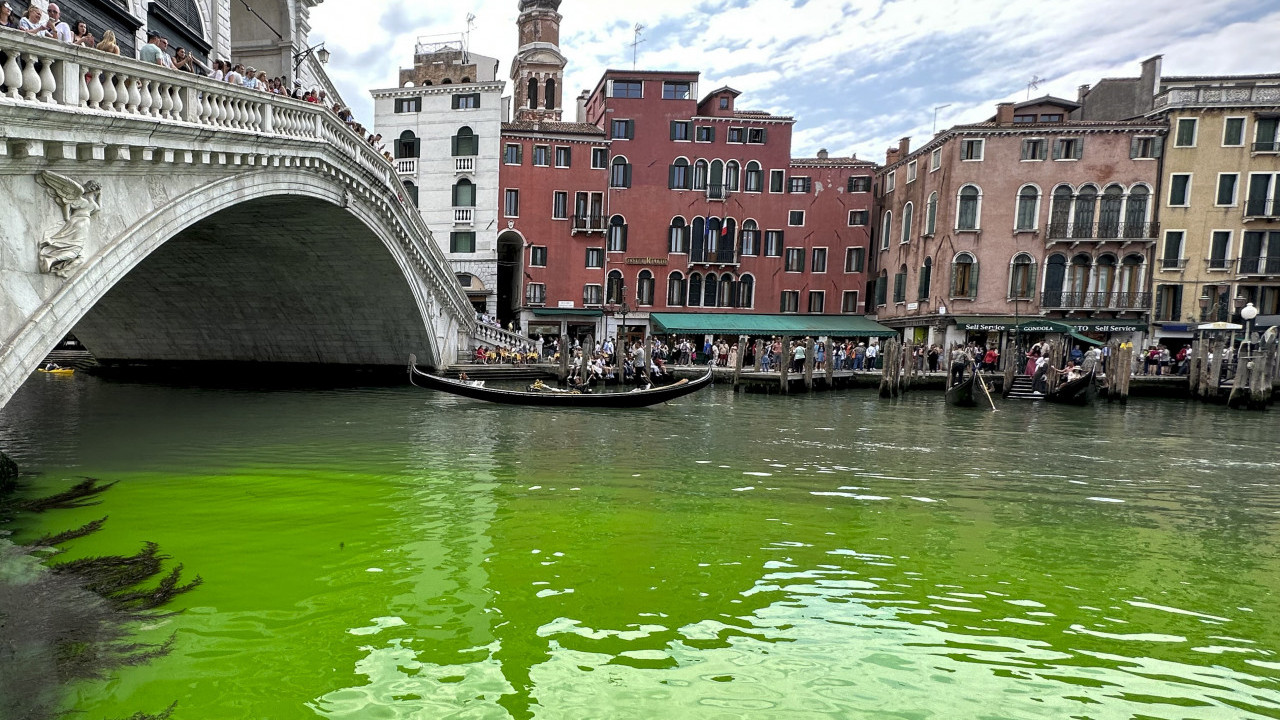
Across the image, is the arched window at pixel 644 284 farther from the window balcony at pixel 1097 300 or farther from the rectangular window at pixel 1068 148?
the rectangular window at pixel 1068 148

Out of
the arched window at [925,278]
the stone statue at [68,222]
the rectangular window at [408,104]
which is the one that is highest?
the rectangular window at [408,104]

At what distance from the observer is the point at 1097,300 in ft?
80.8

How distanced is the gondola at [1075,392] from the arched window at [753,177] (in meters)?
14.0

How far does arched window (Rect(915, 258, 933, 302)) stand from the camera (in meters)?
25.9

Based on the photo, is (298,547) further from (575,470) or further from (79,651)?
(575,470)

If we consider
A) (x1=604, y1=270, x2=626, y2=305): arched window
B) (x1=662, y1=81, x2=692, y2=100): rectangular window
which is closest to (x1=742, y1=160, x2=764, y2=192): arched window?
(x1=662, y1=81, x2=692, y2=100): rectangular window

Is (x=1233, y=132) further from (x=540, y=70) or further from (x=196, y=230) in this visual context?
(x=196, y=230)

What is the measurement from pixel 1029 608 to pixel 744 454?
541 centimetres

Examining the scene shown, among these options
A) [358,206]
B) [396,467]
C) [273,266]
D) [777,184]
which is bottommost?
[396,467]

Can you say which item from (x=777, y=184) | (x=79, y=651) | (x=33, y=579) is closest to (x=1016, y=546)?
(x=79, y=651)

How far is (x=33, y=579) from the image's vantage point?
14.6ft

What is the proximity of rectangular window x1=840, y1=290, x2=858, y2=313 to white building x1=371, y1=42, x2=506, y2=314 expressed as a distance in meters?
14.4

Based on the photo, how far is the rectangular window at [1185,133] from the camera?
2370 centimetres

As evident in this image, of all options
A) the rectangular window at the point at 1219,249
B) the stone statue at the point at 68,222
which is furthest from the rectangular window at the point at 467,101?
the rectangular window at the point at 1219,249
